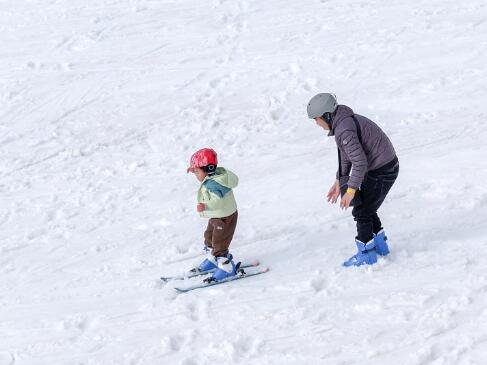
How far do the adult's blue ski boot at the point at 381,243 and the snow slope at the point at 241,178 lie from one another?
0.34ft

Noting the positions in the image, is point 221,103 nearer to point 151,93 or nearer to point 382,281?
point 151,93

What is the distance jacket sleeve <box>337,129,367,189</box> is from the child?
121 centimetres

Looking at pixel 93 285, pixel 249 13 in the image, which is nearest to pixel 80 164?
pixel 93 285

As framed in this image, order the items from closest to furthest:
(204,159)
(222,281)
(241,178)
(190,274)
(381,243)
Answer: (204,159), (381,243), (222,281), (190,274), (241,178)

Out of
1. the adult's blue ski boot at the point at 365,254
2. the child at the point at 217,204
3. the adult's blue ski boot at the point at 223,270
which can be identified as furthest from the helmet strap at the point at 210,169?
the adult's blue ski boot at the point at 365,254

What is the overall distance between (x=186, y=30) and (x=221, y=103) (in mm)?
3648

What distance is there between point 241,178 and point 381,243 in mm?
3531

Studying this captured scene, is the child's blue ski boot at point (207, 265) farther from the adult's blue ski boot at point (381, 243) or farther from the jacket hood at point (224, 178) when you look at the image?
the adult's blue ski boot at point (381, 243)

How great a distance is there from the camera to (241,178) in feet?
33.4

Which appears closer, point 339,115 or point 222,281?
point 339,115

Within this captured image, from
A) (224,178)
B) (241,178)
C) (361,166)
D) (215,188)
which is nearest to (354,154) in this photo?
(361,166)

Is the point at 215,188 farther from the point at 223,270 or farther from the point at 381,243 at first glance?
the point at 381,243

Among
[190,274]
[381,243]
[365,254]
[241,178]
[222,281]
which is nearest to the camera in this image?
[365,254]

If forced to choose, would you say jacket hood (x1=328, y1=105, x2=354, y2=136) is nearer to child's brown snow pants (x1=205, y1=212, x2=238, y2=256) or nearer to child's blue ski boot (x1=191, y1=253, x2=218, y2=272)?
child's brown snow pants (x1=205, y1=212, x2=238, y2=256)
